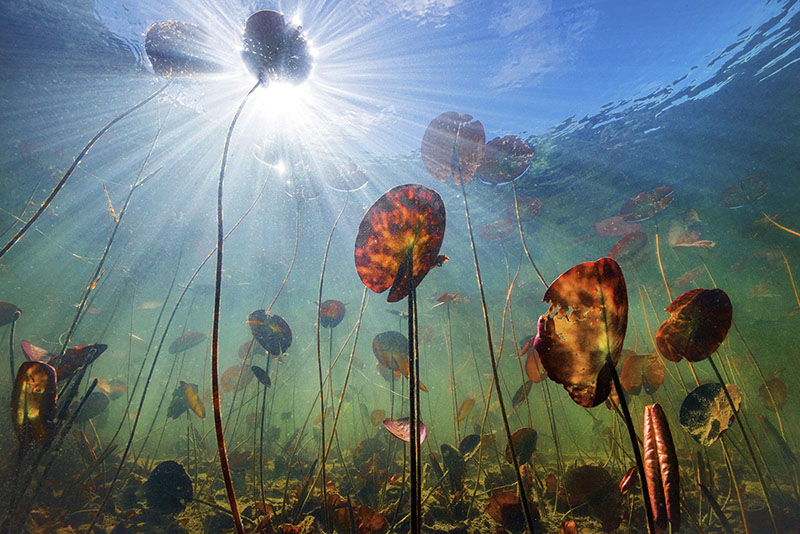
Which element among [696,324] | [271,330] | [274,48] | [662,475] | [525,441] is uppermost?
[274,48]

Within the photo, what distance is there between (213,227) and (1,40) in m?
8.13

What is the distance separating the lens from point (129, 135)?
8.73 m

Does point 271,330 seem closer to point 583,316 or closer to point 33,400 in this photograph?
point 33,400

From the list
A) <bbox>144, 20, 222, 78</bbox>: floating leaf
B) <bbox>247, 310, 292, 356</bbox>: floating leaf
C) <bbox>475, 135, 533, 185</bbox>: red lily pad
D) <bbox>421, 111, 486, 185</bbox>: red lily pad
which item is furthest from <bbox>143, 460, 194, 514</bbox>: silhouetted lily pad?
<bbox>475, 135, 533, 185</bbox>: red lily pad

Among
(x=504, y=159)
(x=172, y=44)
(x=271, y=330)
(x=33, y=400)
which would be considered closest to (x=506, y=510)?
(x=271, y=330)

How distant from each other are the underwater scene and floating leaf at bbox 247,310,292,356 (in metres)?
0.03

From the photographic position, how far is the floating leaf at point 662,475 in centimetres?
92

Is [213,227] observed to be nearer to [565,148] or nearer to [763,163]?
[565,148]

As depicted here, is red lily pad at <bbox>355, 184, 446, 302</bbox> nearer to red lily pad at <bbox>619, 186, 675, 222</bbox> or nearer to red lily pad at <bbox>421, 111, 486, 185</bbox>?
red lily pad at <bbox>421, 111, 486, 185</bbox>

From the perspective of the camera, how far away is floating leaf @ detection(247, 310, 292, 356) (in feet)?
9.59

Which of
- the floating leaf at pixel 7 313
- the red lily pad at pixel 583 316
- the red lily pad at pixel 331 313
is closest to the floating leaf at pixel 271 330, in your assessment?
the red lily pad at pixel 331 313

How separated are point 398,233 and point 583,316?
0.70 m

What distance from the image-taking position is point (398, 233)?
123 cm

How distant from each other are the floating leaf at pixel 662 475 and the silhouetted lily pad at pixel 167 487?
140 inches
